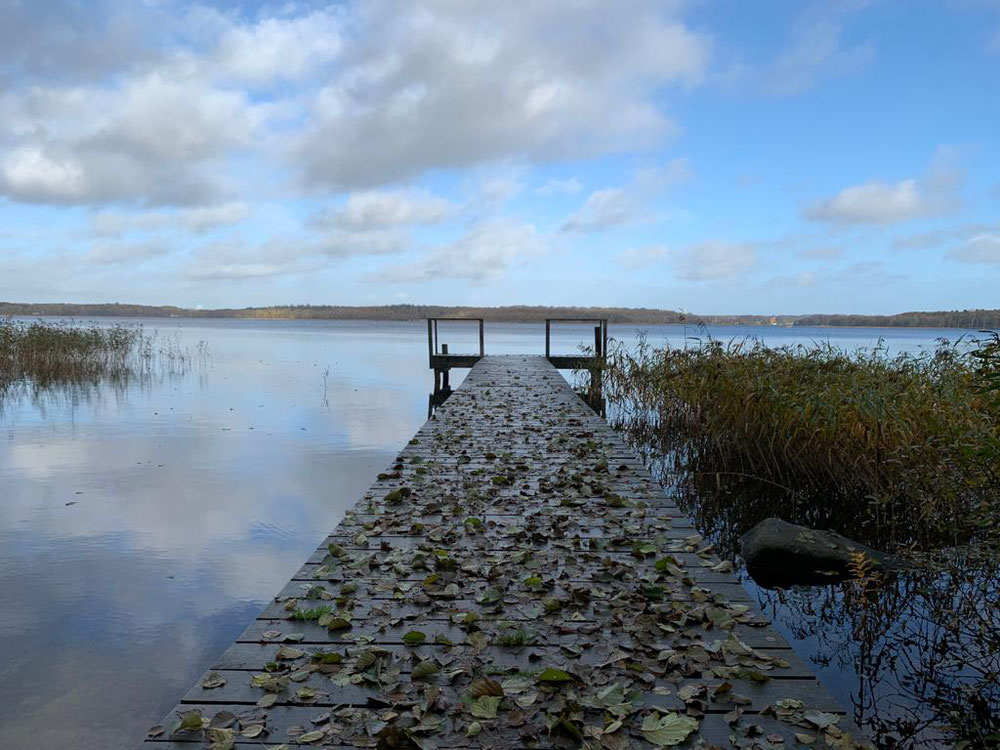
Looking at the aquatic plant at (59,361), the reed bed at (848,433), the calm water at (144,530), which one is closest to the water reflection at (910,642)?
the reed bed at (848,433)

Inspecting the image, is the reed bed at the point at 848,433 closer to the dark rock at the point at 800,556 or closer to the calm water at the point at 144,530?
the dark rock at the point at 800,556

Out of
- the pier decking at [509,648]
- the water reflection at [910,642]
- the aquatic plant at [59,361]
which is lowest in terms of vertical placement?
the water reflection at [910,642]

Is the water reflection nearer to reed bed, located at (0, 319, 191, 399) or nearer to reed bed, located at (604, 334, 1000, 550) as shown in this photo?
reed bed, located at (604, 334, 1000, 550)

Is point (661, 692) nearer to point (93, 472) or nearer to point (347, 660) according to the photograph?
point (347, 660)

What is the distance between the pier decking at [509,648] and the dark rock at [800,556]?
A: 1.52 meters

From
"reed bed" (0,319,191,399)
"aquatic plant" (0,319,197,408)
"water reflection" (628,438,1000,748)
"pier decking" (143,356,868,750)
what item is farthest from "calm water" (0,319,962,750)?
"water reflection" (628,438,1000,748)

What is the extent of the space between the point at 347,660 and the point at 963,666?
13.6 ft

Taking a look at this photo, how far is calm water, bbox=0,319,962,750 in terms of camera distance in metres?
4.55

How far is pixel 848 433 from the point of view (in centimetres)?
772

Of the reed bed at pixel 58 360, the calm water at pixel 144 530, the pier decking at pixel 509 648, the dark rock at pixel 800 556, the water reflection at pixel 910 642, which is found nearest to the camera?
the pier decking at pixel 509 648

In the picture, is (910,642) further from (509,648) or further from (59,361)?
(59,361)

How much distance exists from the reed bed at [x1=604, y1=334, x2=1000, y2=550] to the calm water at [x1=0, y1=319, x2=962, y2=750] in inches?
200

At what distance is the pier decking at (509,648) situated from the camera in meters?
2.52

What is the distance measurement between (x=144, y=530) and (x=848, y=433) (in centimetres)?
786
